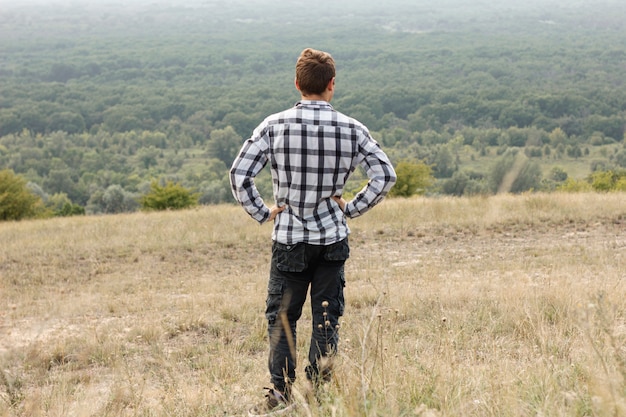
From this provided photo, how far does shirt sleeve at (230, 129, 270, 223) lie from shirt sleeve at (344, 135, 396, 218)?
444 mm

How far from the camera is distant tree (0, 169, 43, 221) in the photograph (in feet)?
80.6

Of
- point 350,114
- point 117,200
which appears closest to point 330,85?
point 117,200

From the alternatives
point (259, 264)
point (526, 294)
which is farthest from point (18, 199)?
point (526, 294)

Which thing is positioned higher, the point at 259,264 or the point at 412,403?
the point at 412,403

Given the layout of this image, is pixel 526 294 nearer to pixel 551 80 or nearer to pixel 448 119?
pixel 448 119

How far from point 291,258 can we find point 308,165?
46cm

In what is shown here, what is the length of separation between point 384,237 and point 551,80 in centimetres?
18028

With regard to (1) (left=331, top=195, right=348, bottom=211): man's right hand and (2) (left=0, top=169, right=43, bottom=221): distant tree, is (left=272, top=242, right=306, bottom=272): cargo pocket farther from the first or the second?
(2) (left=0, top=169, right=43, bottom=221): distant tree

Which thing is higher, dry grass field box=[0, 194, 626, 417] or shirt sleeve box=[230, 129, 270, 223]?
shirt sleeve box=[230, 129, 270, 223]

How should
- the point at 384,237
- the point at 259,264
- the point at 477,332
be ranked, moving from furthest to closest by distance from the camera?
1. the point at 384,237
2. the point at 259,264
3. the point at 477,332

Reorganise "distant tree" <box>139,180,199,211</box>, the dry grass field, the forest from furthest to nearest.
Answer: the forest → "distant tree" <box>139,180,199,211</box> → the dry grass field

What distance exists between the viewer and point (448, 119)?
143125mm

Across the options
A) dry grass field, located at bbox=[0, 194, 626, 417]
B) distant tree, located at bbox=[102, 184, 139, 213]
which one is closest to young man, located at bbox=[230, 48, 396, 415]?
dry grass field, located at bbox=[0, 194, 626, 417]

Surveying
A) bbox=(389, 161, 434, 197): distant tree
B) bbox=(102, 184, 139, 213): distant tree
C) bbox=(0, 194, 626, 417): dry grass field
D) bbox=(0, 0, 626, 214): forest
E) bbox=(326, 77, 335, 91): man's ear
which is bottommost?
bbox=(0, 0, 626, 214): forest
